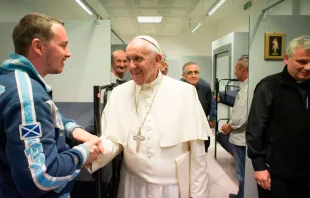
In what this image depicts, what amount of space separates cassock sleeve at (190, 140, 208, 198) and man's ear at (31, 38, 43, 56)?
1.04m

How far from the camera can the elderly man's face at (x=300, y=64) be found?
1599 millimetres

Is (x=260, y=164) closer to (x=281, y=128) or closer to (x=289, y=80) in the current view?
(x=281, y=128)

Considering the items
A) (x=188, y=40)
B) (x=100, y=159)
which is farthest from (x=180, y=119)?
(x=188, y=40)

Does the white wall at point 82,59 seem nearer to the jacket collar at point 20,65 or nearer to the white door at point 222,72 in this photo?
the jacket collar at point 20,65

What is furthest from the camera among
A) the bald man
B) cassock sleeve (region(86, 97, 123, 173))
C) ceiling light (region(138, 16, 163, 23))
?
ceiling light (region(138, 16, 163, 23))

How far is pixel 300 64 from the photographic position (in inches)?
63.5

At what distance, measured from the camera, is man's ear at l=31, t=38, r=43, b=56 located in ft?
2.99

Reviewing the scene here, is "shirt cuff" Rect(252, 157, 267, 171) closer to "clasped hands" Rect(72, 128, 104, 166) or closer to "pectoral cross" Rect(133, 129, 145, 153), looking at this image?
"pectoral cross" Rect(133, 129, 145, 153)

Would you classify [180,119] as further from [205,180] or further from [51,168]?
[51,168]

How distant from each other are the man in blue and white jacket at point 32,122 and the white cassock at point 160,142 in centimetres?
53

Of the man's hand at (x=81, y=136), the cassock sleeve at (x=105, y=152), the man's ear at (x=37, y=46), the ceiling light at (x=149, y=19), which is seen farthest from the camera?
the ceiling light at (x=149, y=19)

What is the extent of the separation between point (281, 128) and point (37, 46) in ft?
5.27

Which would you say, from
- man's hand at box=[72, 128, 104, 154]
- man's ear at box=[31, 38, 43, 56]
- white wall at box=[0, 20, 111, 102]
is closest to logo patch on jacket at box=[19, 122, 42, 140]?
man's ear at box=[31, 38, 43, 56]

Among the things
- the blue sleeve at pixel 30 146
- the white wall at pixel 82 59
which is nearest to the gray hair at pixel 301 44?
the blue sleeve at pixel 30 146
